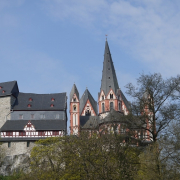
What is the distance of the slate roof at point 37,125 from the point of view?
201ft

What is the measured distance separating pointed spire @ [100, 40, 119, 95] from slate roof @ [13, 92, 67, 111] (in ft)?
39.6

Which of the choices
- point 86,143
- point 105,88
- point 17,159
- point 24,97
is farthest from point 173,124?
point 105,88

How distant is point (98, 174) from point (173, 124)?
7.68m

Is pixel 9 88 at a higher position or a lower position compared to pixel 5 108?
higher

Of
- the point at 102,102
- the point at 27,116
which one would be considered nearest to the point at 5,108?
the point at 27,116

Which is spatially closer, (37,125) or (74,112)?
(37,125)

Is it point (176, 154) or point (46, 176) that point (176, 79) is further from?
point (46, 176)

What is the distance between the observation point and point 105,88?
7750 cm

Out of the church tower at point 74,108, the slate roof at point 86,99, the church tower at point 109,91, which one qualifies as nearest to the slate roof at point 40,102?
the church tower at point 74,108

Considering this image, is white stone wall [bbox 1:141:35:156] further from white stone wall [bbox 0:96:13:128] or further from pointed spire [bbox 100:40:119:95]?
pointed spire [bbox 100:40:119:95]

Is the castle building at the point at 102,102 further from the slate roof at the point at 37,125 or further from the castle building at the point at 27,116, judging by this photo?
the slate roof at the point at 37,125

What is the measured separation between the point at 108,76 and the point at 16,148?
89.2 ft

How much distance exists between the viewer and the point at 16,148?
194ft

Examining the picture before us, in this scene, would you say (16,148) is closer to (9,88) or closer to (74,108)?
(9,88)
